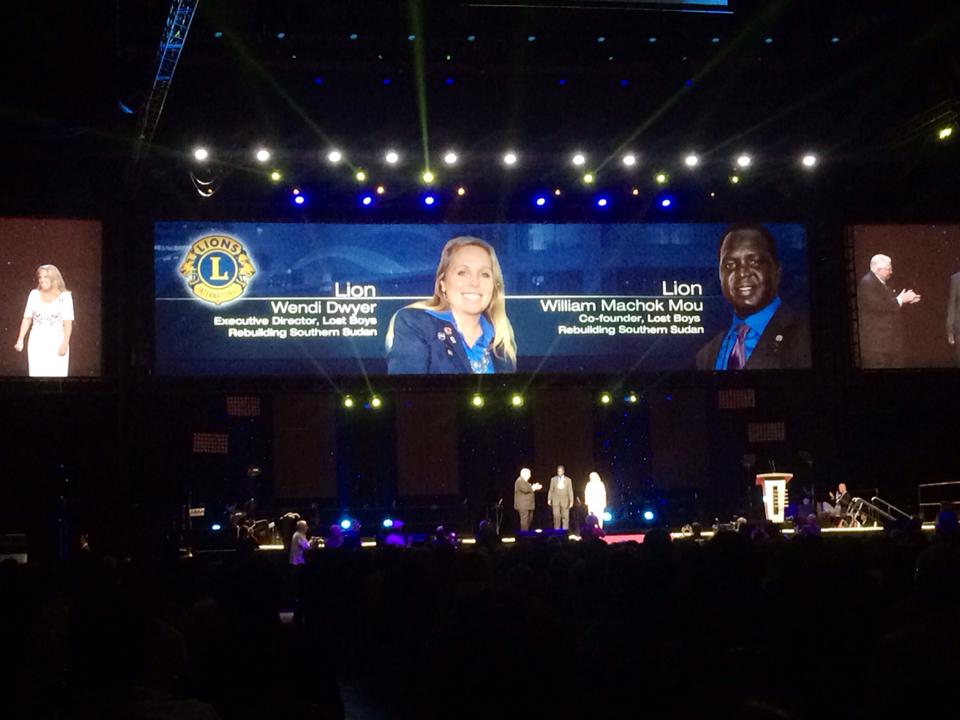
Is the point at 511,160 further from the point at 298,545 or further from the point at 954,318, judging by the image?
the point at 954,318

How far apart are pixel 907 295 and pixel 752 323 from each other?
2.68m

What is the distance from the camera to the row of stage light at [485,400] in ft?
59.2

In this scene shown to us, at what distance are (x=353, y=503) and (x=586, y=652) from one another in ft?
48.5

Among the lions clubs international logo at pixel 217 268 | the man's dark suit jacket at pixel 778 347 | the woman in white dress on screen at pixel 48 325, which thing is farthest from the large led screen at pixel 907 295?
the woman in white dress on screen at pixel 48 325

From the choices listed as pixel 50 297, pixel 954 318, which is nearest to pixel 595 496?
pixel 954 318

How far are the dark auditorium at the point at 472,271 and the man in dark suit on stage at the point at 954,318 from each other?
0.05 m

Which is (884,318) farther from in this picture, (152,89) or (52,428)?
(52,428)

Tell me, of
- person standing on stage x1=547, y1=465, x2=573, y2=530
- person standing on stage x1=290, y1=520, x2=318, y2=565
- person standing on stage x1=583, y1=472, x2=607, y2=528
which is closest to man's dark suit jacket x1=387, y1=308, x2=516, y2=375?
person standing on stage x1=547, y1=465, x2=573, y2=530

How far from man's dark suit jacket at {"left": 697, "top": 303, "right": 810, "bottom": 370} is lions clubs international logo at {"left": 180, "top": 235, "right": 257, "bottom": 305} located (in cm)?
729

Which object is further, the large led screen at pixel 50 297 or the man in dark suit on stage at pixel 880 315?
the man in dark suit on stage at pixel 880 315

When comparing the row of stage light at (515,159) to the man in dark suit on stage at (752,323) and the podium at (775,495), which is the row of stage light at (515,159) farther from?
the podium at (775,495)

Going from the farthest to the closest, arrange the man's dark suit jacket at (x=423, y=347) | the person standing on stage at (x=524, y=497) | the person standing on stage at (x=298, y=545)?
the person standing on stage at (x=524, y=497), the man's dark suit jacket at (x=423, y=347), the person standing on stage at (x=298, y=545)

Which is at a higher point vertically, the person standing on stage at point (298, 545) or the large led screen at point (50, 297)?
the large led screen at point (50, 297)

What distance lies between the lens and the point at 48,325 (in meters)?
16.2
